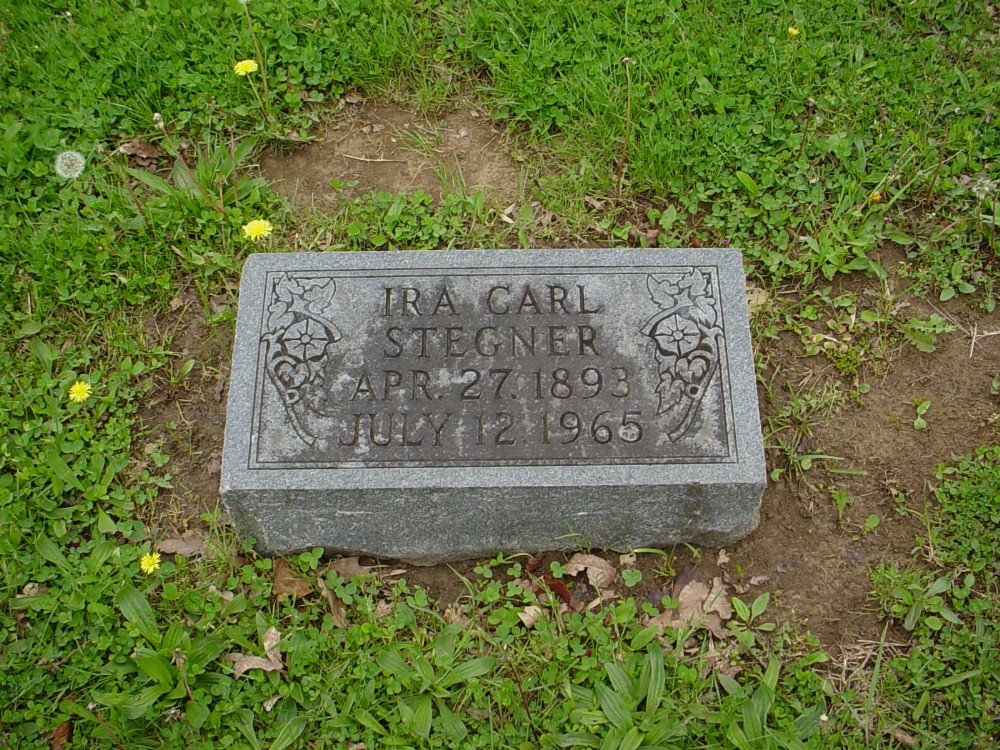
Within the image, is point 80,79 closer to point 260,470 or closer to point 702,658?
point 260,470

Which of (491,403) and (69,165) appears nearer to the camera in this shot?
(491,403)

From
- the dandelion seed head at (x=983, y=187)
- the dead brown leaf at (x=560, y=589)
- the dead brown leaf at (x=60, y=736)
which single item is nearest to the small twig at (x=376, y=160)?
the dead brown leaf at (x=560, y=589)

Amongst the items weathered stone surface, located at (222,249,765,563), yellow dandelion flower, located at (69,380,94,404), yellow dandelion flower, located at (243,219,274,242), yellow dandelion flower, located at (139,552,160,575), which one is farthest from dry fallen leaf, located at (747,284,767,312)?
yellow dandelion flower, located at (69,380,94,404)

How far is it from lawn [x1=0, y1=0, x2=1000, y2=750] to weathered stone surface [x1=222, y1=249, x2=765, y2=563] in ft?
0.81

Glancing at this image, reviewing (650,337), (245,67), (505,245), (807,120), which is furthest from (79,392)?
(807,120)

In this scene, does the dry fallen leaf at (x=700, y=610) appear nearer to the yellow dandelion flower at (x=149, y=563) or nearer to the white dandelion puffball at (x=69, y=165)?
the yellow dandelion flower at (x=149, y=563)

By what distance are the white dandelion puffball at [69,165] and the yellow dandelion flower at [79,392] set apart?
3.40 ft

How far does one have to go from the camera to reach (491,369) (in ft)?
Result: 10.1

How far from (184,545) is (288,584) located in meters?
0.44

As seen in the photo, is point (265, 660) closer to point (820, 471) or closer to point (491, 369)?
point (491, 369)

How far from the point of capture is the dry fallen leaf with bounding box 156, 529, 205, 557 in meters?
3.25

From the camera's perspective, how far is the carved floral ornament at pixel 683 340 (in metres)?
3.00

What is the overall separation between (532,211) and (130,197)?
1.76 m

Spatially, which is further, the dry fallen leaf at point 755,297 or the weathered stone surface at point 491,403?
the dry fallen leaf at point 755,297
